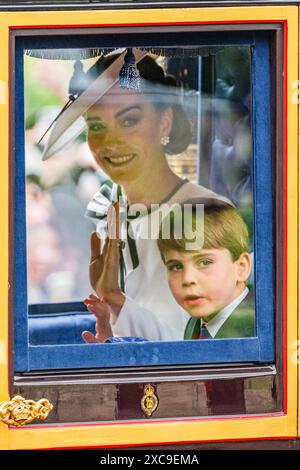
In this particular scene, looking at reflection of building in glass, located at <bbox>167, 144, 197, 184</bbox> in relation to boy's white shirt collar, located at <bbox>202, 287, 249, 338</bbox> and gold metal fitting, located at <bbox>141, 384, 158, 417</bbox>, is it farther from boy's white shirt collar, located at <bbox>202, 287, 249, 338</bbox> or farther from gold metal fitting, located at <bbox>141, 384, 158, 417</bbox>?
gold metal fitting, located at <bbox>141, 384, 158, 417</bbox>

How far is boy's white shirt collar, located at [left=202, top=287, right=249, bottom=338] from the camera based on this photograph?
2.48 meters

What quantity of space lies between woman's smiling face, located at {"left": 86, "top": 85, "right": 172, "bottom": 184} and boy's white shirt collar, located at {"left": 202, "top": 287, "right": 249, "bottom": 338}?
50cm

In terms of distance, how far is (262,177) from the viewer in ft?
7.84

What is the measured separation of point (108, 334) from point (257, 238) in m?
0.50

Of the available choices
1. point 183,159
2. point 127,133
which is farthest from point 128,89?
point 183,159

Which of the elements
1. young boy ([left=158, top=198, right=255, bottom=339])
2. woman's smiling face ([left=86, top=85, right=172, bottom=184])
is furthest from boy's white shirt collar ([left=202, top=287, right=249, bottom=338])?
woman's smiling face ([left=86, top=85, right=172, bottom=184])

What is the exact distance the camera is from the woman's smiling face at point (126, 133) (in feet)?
8.45

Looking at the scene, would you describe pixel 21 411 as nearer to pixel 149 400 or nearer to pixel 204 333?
pixel 149 400

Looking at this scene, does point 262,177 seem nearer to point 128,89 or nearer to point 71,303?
point 128,89

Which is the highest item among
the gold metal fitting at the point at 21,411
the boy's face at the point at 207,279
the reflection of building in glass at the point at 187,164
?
the reflection of building in glass at the point at 187,164

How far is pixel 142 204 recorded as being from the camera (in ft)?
8.78

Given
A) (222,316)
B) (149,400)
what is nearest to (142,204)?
(222,316)

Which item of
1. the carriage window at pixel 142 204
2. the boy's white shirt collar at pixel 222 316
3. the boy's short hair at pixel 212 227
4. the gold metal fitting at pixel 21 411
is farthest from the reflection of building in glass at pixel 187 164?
the gold metal fitting at pixel 21 411

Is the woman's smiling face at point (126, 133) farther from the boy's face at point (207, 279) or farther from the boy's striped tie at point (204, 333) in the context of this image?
the boy's striped tie at point (204, 333)
